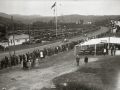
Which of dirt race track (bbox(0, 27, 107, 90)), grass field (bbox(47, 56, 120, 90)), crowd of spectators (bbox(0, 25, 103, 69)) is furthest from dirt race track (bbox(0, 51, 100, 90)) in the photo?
grass field (bbox(47, 56, 120, 90))

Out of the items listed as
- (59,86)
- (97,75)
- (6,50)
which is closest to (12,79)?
(59,86)

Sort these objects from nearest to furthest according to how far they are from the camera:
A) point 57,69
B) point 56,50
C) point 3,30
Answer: point 57,69
point 56,50
point 3,30

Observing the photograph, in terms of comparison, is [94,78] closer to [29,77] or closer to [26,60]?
[29,77]

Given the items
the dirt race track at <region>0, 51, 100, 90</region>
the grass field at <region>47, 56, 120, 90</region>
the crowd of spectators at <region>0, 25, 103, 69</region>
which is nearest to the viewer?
the grass field at <region>47, 56, 120, 90</region>

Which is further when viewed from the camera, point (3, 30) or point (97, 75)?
point (3, 30)

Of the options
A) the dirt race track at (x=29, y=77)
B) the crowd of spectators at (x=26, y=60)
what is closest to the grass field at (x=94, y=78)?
the dirt race track at (x=29, y=77)

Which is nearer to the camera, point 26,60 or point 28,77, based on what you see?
point 28,77

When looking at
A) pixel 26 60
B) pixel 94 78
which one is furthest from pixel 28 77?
pixel 94 78

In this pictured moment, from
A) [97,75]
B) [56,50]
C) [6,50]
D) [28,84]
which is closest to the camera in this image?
[28,84]

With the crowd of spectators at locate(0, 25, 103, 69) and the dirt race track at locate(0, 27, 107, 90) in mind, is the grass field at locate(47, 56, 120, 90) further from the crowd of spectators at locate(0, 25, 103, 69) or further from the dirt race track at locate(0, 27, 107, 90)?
the crowd of spectators at locate(0, 25, 103, 69)

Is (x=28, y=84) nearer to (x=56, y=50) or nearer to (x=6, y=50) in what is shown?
(x=56, y=50)

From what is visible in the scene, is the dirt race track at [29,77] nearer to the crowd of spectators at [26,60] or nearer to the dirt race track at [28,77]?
the dirt race track at [28,77]
